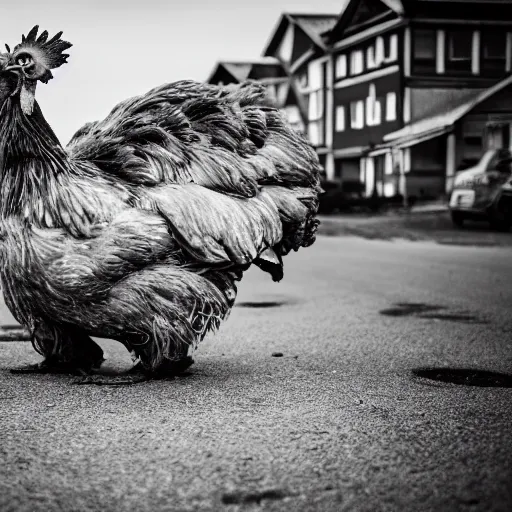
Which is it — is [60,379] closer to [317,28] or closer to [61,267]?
[61,267]

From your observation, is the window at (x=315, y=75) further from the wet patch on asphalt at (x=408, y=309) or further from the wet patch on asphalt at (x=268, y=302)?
the wet patch on asphalt at (x=408, y=309)

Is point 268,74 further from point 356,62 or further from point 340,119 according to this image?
point 356,62

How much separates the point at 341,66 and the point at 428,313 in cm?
2895

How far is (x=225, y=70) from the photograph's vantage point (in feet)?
135

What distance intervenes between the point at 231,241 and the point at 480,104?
923 inches

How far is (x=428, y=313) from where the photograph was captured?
25.4 feet

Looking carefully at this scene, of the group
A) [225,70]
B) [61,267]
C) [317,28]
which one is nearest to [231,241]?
[61,267]

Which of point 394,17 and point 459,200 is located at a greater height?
point 394,17

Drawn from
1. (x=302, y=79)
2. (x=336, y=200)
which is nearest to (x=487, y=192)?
(x=336, y=200)

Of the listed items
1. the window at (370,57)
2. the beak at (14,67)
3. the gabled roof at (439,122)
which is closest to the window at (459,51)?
the gabled roof at (439,122)

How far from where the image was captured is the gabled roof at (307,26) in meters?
36.6

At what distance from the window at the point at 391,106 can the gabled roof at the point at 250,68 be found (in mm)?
10302

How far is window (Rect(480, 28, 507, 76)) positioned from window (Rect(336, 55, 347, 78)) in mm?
9810

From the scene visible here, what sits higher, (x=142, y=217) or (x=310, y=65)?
(x=310, y=65)
